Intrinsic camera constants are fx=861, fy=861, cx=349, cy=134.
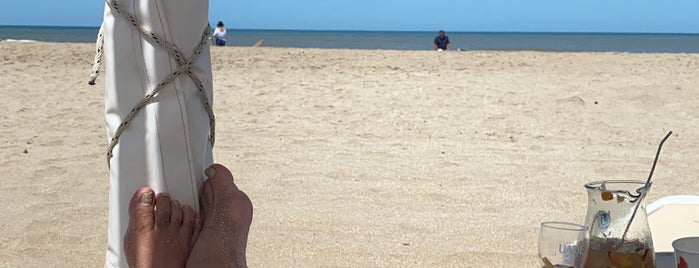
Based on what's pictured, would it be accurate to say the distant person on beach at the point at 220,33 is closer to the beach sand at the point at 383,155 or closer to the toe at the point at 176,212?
the beach sand at the point at 383,155

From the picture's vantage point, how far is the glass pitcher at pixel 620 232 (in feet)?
Result: 4.42

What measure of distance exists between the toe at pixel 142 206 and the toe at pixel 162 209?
11mm

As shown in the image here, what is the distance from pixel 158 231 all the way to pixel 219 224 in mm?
116

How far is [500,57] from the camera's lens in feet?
42.4

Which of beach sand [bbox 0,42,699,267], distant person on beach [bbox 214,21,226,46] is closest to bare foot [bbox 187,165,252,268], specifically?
beach sand [bbox 0,42,699,267]

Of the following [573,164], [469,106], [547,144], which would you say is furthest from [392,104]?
[573,164]

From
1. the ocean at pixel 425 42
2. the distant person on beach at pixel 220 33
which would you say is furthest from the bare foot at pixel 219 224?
the ocean at pixel 425 42

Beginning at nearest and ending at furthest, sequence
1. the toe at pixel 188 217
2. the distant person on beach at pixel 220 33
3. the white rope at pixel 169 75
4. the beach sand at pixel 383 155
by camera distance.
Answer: the white rope at pixel 169 75 → the toe at pixel 188 217 → the beach sand at pixel 383 155 → the distant person on beach at pixel 220 33

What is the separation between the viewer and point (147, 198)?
60.6 inches

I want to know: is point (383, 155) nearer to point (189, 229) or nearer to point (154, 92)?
point (189, 229)

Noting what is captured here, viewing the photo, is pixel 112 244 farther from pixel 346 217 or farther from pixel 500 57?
pixel 500 57

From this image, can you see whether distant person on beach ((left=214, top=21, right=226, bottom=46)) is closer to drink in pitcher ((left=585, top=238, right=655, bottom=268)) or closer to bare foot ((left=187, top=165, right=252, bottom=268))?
bare foot ((left=187, top=165, right=252, bottom=268))

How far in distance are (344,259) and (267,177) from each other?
1.52m

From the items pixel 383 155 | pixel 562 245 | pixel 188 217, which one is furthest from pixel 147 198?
pixel 383 155
